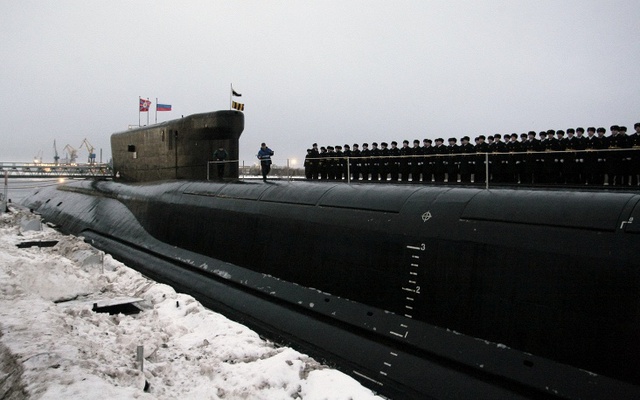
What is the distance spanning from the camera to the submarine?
4922 mm

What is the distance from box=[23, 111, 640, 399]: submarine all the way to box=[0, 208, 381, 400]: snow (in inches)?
27.2

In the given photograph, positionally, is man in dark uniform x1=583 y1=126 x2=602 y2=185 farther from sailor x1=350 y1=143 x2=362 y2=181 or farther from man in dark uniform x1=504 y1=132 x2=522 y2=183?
sailor x1=350 y1=143 x2=362 y2=181

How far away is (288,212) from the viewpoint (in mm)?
9383

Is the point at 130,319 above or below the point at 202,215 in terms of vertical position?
below

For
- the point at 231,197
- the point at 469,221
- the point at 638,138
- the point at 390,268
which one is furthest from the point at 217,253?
the point at 638,138

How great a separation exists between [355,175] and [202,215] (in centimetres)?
500

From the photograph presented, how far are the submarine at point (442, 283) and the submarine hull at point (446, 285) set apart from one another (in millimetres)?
16

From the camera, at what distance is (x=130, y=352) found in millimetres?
6621

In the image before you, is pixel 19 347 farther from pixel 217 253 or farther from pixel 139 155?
pixel 139 155

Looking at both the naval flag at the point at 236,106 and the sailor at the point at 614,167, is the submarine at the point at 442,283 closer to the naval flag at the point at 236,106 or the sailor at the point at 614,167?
the sailor at the point at 614,167

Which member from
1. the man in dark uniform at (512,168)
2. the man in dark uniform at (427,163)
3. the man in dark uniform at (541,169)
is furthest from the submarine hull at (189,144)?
the man in dark uniform at (541,169)

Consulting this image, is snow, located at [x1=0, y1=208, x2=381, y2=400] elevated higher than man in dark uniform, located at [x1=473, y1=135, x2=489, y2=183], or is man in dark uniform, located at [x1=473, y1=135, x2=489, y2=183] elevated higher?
man in dark uniform, located at [x1=473, y1=135, x2=489, y2=183]

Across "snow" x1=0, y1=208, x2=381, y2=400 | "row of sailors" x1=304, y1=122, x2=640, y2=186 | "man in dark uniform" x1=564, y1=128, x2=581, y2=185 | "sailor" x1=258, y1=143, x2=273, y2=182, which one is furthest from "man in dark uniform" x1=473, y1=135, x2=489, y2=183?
"snow" x1=0, y1=208, x2=381, y2=400

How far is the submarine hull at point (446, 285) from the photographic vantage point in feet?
16.1
